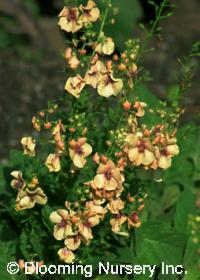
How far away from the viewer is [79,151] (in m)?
2.28

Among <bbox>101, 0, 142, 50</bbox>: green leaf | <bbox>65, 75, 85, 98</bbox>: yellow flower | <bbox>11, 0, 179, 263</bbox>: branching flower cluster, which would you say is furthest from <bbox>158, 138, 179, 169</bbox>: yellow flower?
<bbox>101, 0, 142, 50</bbox>: green leaf

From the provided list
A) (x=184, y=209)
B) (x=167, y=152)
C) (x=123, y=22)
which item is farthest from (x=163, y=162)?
(x=123, y=22)

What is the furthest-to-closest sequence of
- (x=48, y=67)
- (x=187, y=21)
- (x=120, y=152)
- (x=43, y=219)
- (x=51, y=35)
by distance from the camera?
(x=187, y=21), (x=51, y=35), (x=48, y=67), (x=43, y=219), (x=120, y=152)

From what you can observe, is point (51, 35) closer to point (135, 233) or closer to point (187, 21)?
point (187, 21)

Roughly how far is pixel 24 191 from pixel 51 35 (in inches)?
133

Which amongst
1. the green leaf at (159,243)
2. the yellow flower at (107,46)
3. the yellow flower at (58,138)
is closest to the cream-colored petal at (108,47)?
the yellow flower at (107,46)

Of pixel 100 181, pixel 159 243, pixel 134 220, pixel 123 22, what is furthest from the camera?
pixel 123 22

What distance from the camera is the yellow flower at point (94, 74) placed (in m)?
2.32

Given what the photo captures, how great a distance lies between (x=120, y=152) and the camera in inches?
91.5

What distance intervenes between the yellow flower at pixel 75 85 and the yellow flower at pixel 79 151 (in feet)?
0.50

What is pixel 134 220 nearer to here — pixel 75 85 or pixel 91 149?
pixel 91 149

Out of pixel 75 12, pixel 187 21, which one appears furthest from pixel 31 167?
pixel 187 21

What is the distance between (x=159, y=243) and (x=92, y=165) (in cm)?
38

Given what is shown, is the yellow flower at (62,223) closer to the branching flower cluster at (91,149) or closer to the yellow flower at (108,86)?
the branching flower cluster at (91,149)
